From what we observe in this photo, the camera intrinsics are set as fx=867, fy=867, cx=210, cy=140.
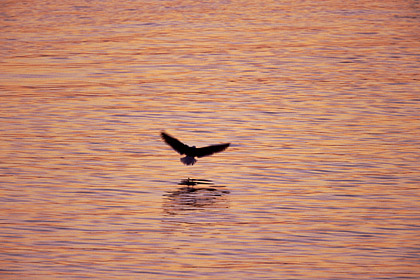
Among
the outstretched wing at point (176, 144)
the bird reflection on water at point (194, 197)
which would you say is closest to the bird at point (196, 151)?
the outstretched wing at point (176, 144)

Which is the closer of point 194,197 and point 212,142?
point 194,197

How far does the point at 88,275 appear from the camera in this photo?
1088 cm

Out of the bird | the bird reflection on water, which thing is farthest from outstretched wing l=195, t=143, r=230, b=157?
the bird reflection on water

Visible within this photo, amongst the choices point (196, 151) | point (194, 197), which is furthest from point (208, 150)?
point (194, 197)

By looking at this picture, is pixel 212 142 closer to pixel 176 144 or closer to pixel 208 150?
pixel 176 144

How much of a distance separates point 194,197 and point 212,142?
3.54 m

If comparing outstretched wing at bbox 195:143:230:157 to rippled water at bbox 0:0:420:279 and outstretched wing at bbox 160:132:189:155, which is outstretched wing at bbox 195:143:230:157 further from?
rippled water at bbox 0:0:420:279

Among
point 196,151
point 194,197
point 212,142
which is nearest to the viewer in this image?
point 194,197

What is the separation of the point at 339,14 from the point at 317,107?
48.6ft

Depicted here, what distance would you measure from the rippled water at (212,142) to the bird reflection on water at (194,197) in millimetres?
33

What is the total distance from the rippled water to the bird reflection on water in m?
0.03

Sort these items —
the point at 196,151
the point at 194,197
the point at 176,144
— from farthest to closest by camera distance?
the point at 176,144 < the point at 196,151 < the point at 194,197

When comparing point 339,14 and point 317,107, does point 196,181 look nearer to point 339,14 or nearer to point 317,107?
point 317,107

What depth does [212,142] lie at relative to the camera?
57.0ft
